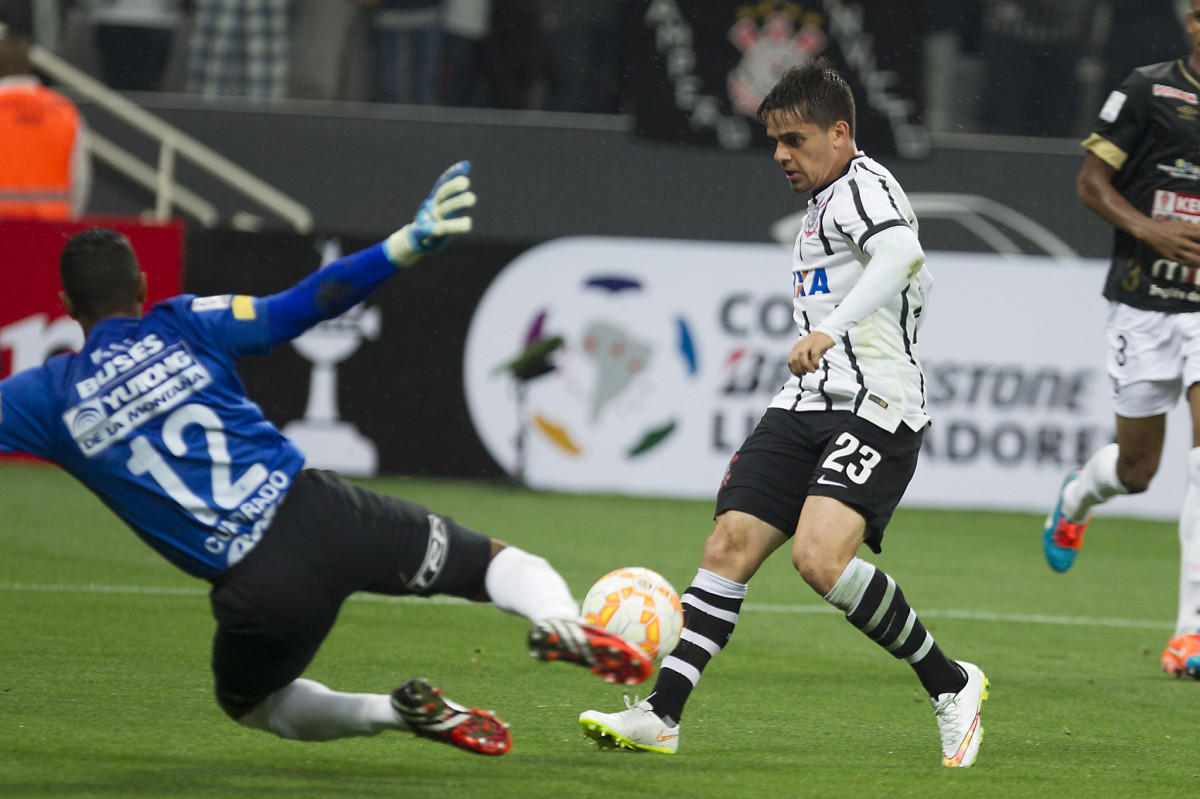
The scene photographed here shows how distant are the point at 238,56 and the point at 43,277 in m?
3.73

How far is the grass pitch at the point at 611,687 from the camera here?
13.2 feet

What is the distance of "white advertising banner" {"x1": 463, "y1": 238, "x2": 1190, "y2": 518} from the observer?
1062 cm

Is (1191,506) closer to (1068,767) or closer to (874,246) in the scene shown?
(1068,767)

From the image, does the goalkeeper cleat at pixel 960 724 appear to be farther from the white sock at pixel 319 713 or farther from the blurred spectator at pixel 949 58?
the blurred spectator at pixel 949 58

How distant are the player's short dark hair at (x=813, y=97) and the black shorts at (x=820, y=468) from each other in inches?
32.9

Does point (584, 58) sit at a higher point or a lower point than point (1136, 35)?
lower

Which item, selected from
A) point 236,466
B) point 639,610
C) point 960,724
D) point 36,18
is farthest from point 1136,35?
point 236,466

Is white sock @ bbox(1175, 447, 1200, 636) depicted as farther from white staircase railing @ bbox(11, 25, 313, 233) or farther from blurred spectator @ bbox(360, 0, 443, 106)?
blurred spectator @ bbox(360, 0, 443, 106)

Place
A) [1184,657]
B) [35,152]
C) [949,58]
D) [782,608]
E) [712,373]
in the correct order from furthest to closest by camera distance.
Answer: [949,58]
[35,152]
[712,373]
[782,608]
[1184,657]

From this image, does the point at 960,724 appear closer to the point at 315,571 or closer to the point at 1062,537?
the point at 315,571

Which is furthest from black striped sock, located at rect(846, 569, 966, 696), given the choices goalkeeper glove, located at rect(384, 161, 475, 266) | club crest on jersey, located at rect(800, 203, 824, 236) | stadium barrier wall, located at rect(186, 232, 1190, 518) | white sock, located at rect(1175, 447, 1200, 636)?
stadium barrier wall, located at rect(186, 232, 1190, 518)

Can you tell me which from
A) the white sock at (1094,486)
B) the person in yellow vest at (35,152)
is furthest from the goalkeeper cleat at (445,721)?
the person in yellow vest at (35,152)

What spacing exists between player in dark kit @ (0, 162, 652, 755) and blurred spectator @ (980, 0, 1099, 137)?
11369 millimetres

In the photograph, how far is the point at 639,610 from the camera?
13.9 feet
